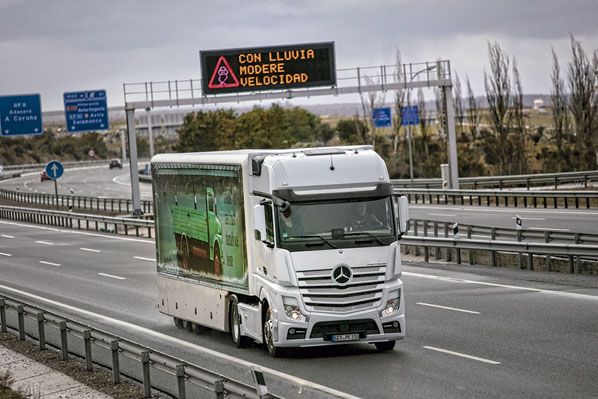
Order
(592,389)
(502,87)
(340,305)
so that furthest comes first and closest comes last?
(502,87), (340,305), (592,389)

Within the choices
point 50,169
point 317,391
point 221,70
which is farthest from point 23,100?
point 317,391

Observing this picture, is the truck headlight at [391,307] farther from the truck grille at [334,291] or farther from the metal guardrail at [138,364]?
the metal guardrail at [138,364]

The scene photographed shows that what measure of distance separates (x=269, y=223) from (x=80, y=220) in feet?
142

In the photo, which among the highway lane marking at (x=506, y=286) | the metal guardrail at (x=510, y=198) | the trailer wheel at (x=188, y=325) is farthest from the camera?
the metal guardrail at (x=510, y=198)

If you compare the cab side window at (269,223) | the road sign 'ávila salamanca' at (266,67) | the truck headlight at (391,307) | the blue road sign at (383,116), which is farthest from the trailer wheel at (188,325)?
the blue road sign at (383,116)

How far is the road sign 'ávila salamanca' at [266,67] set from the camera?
45438 millimetres

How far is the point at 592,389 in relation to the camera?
11898 millimetres

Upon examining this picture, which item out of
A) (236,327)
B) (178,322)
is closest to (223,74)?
(178,322)

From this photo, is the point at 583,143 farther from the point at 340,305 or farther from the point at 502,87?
the point at 340,305

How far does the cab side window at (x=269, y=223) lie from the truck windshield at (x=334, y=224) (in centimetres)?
13

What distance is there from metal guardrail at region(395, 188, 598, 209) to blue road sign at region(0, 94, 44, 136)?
A: 2264 centimetres

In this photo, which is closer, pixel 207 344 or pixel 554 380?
pixel 554 380

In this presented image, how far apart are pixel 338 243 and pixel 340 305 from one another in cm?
88

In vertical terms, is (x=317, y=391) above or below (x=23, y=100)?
below
